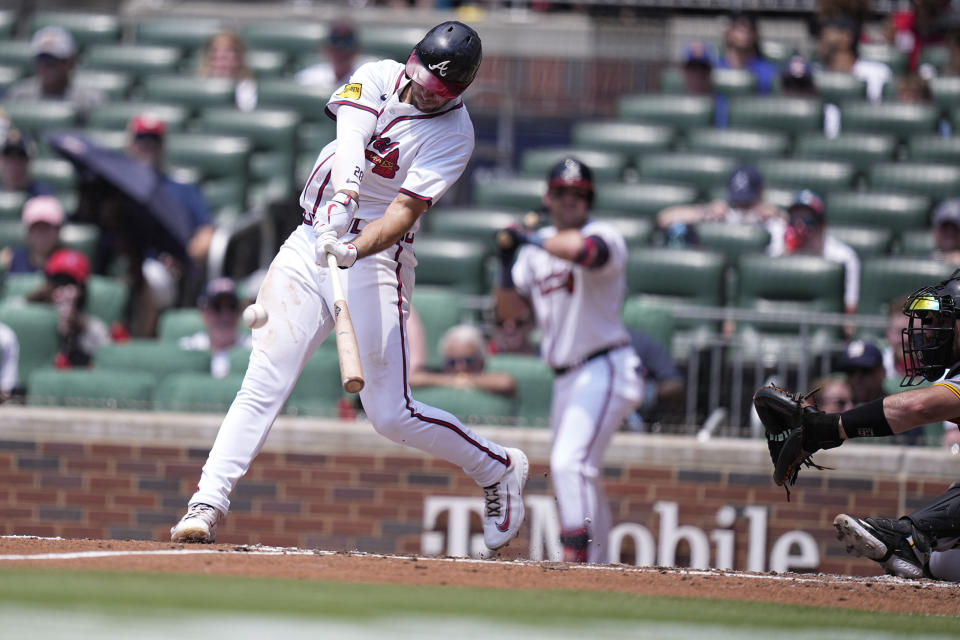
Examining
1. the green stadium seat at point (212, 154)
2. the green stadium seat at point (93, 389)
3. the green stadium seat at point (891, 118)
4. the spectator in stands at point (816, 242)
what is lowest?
the green stadium seat at point (93, 389)

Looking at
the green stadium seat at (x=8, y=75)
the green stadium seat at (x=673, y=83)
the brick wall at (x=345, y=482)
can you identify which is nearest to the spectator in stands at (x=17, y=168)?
the green stadium seat at (x=8, y=75)

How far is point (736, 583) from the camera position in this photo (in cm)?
487

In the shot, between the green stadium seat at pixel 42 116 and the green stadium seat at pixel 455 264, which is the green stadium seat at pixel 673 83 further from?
the green stadium seat at pixel 42 116

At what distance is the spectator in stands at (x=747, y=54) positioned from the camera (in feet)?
37.0

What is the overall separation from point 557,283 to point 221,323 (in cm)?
207

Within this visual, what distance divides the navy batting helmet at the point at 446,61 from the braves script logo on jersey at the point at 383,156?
0.26 meters

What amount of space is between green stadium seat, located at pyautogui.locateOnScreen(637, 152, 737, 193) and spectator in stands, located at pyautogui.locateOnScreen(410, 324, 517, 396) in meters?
3.04

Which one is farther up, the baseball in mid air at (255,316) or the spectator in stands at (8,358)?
the baseball in mid air at (255,316)

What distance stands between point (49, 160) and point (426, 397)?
14.9 ft

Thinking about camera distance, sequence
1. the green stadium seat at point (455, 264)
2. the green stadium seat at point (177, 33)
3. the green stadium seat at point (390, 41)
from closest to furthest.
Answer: the green stadium seat at point (455, 264) < the green stadium seat at point (390, 41) < the green stadium seat at point (177, 33)

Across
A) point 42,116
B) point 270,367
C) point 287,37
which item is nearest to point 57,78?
point 42,116

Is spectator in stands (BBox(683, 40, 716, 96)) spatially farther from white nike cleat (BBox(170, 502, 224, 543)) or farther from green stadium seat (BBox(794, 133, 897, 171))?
white nike cleat (BBox(170, 502, 224, 543))

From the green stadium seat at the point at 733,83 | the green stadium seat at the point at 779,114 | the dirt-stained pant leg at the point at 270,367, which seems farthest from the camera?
the green stadium seat at the point at 733,83

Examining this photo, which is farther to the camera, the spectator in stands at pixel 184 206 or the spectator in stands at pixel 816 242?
the spectator in stands at pixel 184 206
